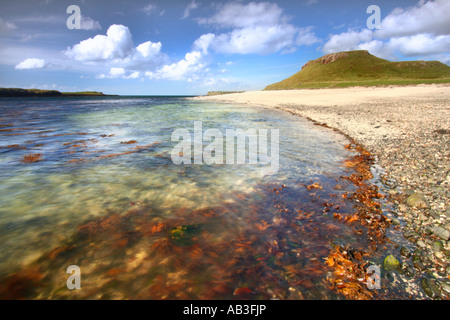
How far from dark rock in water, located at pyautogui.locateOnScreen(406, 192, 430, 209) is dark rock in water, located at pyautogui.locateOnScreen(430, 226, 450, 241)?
1.03 m

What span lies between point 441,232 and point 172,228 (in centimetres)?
618

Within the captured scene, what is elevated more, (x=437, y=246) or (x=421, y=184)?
(x=421, y=184)

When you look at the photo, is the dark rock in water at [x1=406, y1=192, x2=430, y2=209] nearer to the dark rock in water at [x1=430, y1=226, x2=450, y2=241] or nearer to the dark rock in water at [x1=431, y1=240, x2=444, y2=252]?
the dark rock in water at [x1=430, y1=226, x2=450, y2=241]

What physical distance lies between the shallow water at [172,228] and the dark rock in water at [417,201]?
159 centimetres

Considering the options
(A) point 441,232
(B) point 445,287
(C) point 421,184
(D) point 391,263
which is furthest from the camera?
(C) point 421,184

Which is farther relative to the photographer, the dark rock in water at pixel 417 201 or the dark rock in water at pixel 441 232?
the dark rock in water at pixel 417 201

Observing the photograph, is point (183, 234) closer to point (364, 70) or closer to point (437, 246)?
point (437, 246)

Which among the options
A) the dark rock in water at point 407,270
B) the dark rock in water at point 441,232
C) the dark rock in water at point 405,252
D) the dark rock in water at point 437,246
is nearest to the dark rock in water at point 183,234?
the dark rock in water at point 407,270

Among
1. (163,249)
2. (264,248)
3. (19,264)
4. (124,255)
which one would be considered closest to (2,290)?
(19,264)

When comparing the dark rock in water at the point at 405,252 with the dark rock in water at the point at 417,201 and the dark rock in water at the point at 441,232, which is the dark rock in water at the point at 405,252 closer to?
the dark rock in water at the point at 441,232

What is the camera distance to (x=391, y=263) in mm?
3902

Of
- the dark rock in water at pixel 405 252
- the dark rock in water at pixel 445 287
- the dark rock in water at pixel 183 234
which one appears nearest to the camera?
the dark rock in water at pixel 445 287

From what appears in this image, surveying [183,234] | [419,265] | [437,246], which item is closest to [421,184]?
[437,246]

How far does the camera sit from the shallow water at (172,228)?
3645mm
